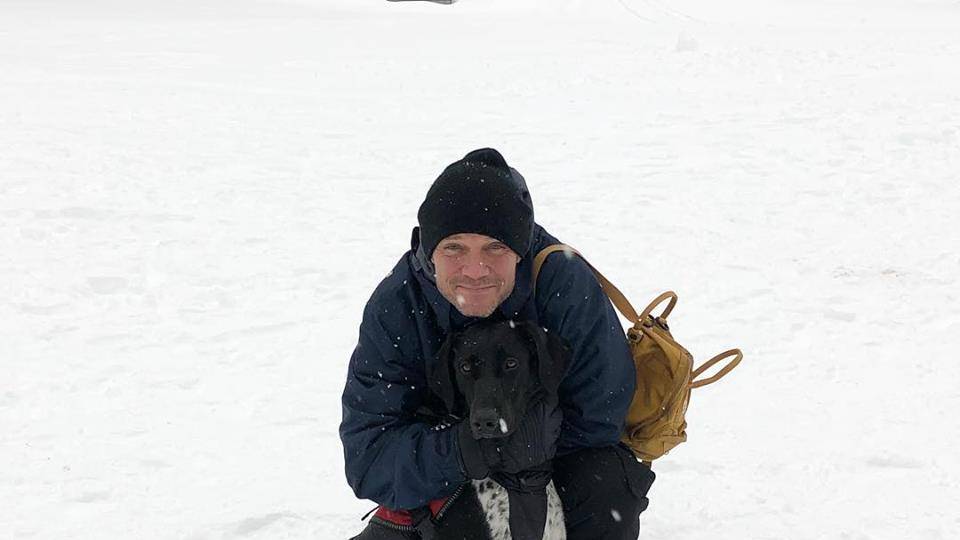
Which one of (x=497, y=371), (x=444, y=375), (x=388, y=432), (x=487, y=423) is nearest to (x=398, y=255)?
(x=388, y=432)

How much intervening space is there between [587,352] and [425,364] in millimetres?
502

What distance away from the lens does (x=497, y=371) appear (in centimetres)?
278

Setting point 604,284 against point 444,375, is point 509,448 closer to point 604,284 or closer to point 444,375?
point 444,375

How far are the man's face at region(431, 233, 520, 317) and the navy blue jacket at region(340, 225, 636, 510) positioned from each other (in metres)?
0.08

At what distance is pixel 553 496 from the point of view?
3.02 meters

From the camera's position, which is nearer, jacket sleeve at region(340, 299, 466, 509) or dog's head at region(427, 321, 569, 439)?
dog's head at region(427, 321, 569, 439)

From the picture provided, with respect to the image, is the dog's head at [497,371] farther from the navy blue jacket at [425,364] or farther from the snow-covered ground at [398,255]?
the snow-covered ground at [398,255]

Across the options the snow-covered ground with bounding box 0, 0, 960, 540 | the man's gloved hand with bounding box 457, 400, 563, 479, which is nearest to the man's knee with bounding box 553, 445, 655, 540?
the man's gloved hand with bounding box 457, 400, 563, 479

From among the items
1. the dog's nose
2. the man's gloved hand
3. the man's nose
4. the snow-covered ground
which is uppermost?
the man's nose

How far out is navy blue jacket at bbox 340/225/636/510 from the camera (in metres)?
2.94

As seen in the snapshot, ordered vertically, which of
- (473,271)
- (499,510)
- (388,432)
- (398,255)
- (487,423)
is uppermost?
(473,271)

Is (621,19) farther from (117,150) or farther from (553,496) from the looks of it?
(553,496)

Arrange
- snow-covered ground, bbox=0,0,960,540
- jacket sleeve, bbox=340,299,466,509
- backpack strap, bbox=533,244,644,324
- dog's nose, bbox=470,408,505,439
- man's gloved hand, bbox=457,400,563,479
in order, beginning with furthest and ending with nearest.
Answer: snow-covered ground, bbox=0,0,960,540
backpack strap, bbox=533,244,644,324
jacket sleeve, bbox=340,299,466,509
man's gloved hand, bbox=457,400,563,479
dog's nose, bbox=470,408,505,439

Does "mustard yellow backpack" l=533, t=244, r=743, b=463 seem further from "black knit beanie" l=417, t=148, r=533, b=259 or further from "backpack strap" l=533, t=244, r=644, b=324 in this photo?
"black knit beanie" l=417, t=148, r=533, b=259
